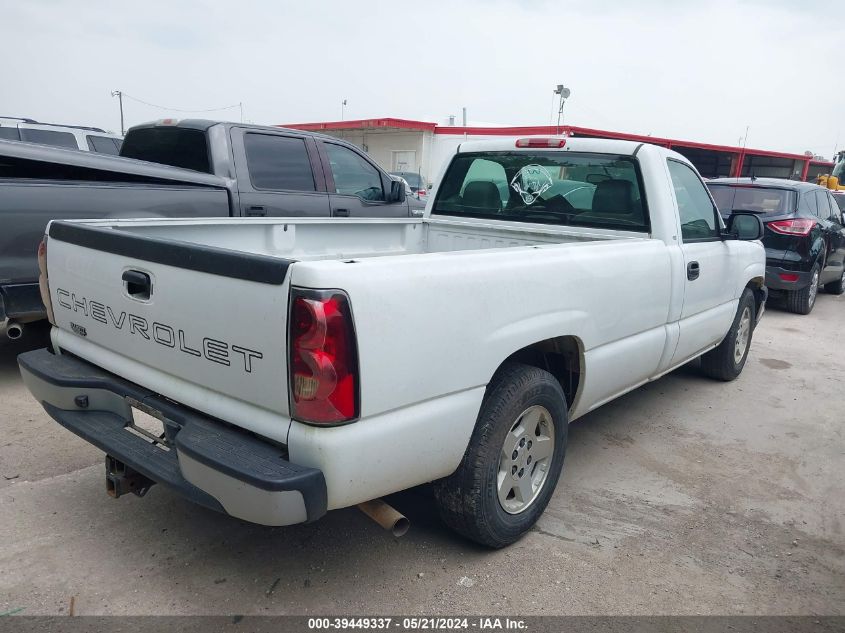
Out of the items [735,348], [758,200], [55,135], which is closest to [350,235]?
[735,348]

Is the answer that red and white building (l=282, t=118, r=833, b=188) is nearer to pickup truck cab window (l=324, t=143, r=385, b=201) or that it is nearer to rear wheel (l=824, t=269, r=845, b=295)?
rear wheel (l=824, t=269, r=845, b=295)

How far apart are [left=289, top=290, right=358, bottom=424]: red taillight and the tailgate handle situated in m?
0.76

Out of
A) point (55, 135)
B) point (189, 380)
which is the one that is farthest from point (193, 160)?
point (55, 135)

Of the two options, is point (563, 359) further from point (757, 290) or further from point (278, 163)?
point (278, 163)

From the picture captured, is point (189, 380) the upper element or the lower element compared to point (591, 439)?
upper

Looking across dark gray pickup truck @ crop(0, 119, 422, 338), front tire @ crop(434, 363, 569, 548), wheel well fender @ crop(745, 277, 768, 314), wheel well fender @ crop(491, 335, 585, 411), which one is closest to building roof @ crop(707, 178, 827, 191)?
wheel well fender @ crop(745, 277, 768, 314)

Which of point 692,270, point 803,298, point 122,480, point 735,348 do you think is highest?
point 692,270

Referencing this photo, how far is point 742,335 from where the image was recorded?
5648 millimetres

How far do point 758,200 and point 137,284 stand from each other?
8.02m

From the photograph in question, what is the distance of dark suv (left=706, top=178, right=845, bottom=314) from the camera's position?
8180 mm

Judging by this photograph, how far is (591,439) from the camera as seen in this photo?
4254 mm

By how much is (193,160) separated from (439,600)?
449cm

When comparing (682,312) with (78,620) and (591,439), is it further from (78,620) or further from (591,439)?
(78,620)

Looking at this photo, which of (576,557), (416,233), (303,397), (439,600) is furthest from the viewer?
(416,233)
